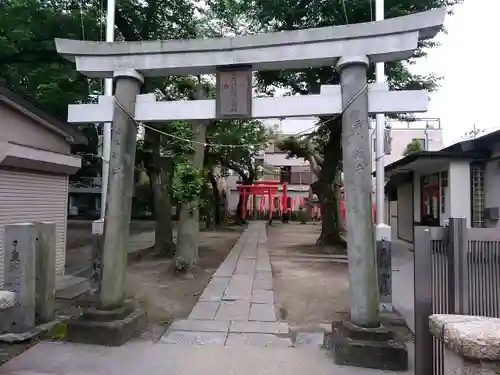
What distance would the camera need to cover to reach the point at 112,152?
5.77 m

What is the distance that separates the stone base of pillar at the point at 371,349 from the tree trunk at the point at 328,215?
11002 millimetres

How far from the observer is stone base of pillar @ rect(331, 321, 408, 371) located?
4621 mm

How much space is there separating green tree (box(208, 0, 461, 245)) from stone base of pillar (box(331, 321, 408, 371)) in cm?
628

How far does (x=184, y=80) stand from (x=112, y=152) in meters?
6.69

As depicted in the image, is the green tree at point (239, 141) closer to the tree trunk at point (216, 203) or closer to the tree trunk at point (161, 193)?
the tree trunk at point (216, 203)

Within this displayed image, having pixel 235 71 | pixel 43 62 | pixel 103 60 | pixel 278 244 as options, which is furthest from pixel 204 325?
pixel 278 244

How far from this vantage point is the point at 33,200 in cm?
934

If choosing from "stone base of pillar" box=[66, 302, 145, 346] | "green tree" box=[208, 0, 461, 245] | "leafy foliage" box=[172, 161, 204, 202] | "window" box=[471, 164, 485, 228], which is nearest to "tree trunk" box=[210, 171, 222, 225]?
"green tree" box=[208, 0, 461, 245]

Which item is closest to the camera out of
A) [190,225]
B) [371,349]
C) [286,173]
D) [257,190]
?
[371,349]

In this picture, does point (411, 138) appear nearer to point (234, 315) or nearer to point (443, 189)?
point (443, 189)

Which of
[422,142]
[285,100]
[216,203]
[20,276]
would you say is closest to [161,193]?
[20,276]

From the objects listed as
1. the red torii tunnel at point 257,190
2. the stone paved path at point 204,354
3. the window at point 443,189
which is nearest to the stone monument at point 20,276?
the stone paved path at point 204,354

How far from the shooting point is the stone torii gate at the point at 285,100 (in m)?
5.07

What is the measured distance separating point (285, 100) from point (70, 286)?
660cm
